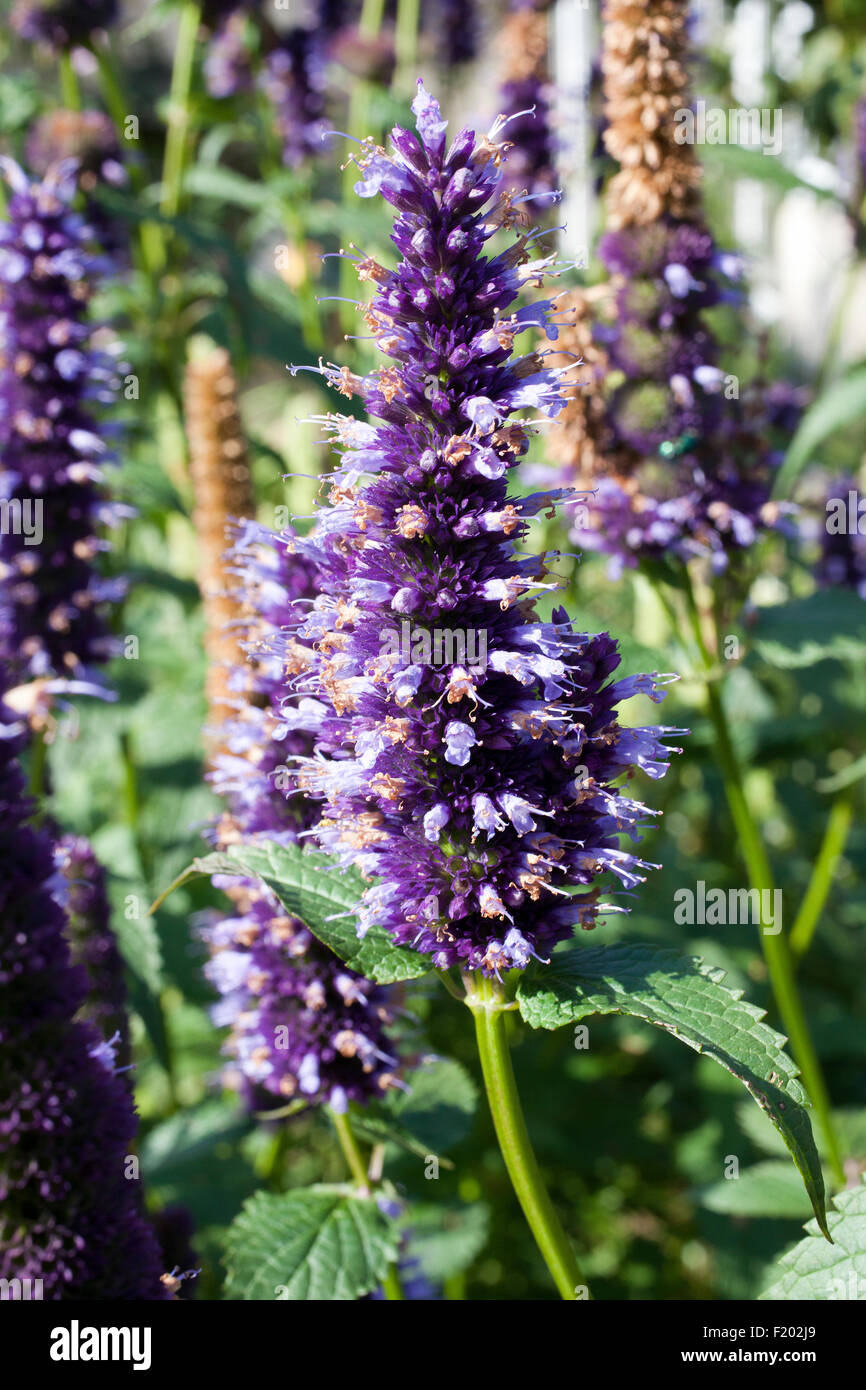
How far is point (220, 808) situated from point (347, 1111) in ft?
6.66

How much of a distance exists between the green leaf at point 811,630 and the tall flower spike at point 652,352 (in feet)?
1.23

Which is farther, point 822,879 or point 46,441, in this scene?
point 822,879

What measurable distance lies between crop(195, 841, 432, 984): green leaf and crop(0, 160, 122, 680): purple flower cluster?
2.05 metres

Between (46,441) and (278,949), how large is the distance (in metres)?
2.19

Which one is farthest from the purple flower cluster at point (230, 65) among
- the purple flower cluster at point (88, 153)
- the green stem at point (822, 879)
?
the green stem at point (822, 879)

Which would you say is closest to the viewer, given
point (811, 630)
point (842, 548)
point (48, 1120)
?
point (48, 1120)

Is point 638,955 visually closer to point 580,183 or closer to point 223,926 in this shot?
point 223,926

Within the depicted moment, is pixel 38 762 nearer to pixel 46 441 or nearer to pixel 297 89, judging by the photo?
pixel 46 441

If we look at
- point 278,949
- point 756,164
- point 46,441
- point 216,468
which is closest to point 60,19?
point 46,441

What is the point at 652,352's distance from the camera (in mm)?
3387

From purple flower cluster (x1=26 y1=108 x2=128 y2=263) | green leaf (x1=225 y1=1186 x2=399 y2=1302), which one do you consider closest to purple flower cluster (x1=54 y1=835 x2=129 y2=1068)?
green leaf (x1=225 y1=1186 x2=399 y2=1302)

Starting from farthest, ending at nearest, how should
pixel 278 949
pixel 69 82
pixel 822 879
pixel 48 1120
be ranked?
pixel 69 82 < pixel 822 879 < pixel 278 949 < pixel 48 1120

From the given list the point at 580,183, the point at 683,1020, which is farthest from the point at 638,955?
the point at 580,183

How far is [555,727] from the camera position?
181 centimetres
